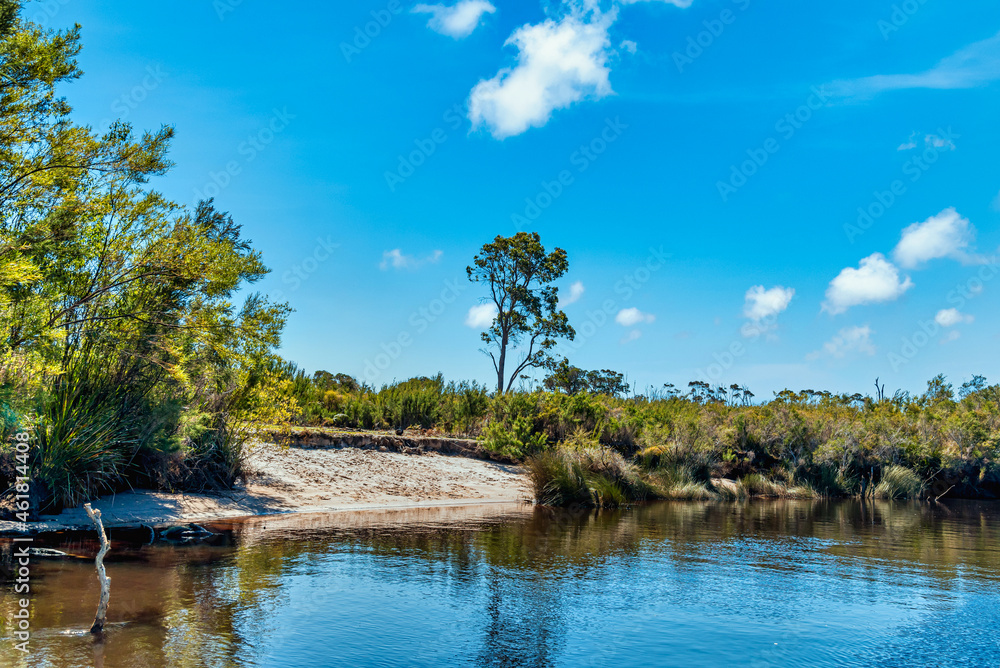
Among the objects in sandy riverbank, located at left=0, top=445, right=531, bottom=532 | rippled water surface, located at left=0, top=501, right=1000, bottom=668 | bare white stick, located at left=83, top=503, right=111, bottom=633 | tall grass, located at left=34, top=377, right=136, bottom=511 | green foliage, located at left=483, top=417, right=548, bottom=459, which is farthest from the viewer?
green foliage, located at left=483, top=417, right=548, bottom=459

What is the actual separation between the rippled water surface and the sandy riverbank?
4.20ft

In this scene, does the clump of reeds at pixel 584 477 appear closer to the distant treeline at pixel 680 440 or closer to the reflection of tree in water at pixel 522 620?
the distant treeline at pixel 680 440

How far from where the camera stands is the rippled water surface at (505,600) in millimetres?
6980

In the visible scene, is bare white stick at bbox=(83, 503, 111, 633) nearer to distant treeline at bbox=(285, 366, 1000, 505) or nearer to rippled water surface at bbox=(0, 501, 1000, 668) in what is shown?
rippled water surface at bbox=(0, 501, 1000, 668)

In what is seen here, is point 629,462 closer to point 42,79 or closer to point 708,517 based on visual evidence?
point 708,517

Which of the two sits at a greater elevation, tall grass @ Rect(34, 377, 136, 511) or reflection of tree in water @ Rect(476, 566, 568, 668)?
tall grass @ Rect(34, 377, 136, 511)

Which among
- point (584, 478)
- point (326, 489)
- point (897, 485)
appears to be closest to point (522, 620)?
point (326, 489)

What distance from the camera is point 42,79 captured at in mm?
13008

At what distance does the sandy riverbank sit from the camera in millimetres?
13594

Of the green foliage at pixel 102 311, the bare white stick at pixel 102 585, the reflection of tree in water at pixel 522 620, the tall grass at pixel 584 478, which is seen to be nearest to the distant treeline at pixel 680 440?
the tall grass at pixel 584 478

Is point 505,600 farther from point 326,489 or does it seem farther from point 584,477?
point 584,477


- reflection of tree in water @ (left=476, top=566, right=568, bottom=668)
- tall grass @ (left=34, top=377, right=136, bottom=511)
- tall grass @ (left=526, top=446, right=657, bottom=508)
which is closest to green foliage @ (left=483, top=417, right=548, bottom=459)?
tall grass @ (left=526, top=446, right=657, bottom=508)

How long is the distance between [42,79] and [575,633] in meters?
13.9

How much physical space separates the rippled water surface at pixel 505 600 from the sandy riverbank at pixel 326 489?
1.28m
